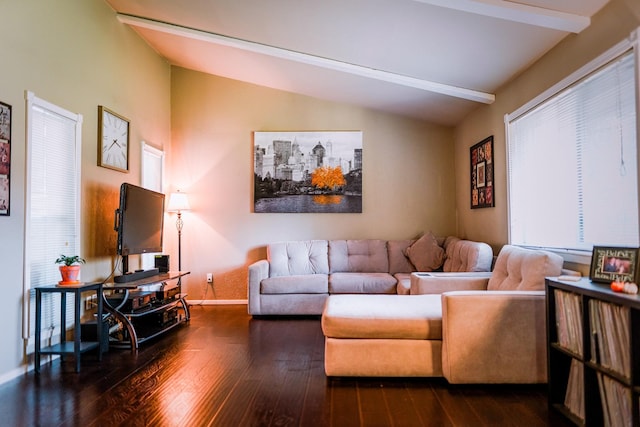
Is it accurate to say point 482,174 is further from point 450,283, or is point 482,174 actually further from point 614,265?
point 614,265

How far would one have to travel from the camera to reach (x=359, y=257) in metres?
5.13

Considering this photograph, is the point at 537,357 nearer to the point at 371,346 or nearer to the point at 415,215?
the point at 371,346

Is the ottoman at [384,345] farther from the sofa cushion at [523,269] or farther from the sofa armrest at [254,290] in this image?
the sofa armrest at [254,290]

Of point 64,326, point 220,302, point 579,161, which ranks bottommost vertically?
point 220,302

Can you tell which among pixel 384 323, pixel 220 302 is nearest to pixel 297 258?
pixel 220 302

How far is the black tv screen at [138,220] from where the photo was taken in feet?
11.9

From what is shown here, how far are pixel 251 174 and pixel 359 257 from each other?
5.96ft

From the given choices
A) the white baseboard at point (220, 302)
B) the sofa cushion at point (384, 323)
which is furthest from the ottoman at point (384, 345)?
the white baseboard at point (220, 302)

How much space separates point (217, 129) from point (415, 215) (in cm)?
291

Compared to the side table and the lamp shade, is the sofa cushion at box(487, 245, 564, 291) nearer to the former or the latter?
the side table

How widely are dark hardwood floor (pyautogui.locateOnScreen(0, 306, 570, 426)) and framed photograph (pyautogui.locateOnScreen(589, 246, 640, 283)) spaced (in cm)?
78

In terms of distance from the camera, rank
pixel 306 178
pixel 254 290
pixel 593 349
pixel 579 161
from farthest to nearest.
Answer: pixel 306 178
pixel 254 290
pixel 579 161
pixel 593 349

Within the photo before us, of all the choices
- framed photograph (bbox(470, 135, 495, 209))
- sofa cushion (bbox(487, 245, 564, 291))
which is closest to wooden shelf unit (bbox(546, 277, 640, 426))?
sofa cushion (bbox(487, 245, 564, 291))

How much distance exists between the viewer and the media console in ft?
11.2
